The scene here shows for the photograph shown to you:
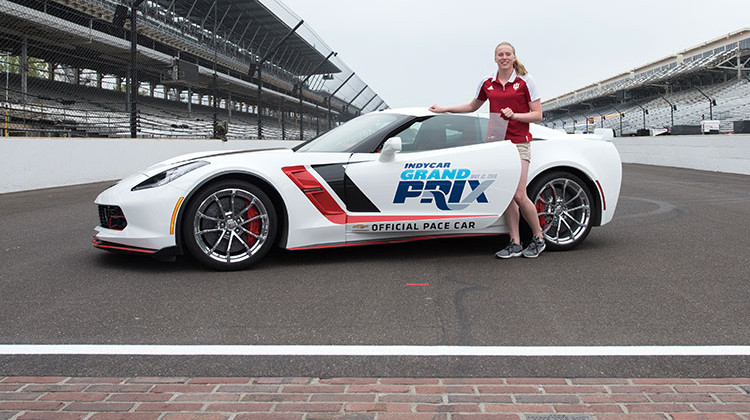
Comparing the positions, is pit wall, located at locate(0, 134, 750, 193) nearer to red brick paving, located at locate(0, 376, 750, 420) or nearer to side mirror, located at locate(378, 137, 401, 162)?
side mirror, located at locate(378, 137, 401, 162)

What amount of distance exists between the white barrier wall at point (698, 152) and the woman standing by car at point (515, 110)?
14.5 metres

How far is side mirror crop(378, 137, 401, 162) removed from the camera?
450 centimetres

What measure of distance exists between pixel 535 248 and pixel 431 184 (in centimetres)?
107

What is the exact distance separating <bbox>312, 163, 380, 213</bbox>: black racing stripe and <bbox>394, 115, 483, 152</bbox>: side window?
0.54 meters

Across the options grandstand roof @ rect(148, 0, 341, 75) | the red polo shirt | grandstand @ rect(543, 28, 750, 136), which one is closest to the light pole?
the red polo shirt

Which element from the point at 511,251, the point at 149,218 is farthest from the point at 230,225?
the point at 511,251

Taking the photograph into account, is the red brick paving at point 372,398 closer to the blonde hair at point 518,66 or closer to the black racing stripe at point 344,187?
the black racing stripe at point 344,187

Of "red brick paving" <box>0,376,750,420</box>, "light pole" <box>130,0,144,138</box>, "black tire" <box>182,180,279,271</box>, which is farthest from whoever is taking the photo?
"light pole" <box>130,0,144,138</box>

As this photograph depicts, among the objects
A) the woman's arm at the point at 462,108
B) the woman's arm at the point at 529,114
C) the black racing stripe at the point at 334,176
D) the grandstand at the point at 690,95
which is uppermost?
the grandstand at the point at 690,95

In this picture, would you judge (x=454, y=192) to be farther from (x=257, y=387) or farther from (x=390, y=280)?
(x=257, y=387)

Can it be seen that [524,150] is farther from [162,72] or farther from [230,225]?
[162,72]

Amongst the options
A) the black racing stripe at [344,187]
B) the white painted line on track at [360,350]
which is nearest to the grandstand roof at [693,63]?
the black racing stripe at [344,187]

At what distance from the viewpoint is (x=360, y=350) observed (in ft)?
9.32

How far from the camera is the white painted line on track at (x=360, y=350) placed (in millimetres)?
2781
